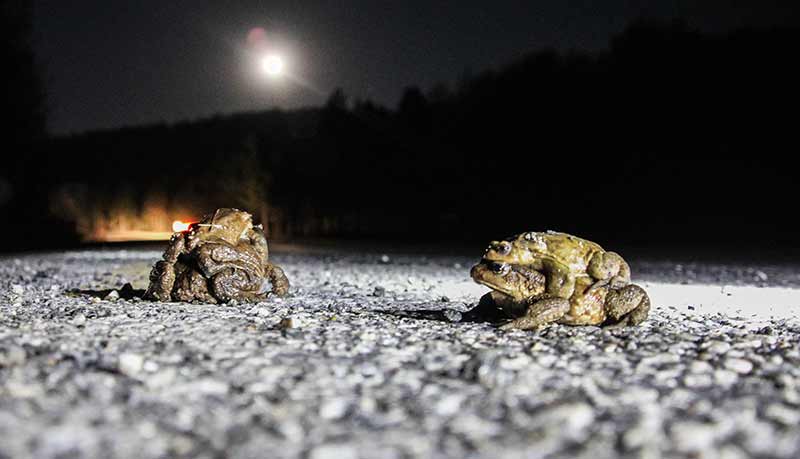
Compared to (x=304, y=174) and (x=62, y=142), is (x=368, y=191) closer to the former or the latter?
(x=304, y=174)

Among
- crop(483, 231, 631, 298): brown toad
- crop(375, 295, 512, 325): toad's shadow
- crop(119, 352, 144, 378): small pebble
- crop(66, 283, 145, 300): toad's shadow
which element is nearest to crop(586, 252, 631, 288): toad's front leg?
crop(483, 231, 631, 298): brown toad

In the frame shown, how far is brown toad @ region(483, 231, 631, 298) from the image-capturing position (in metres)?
5.98

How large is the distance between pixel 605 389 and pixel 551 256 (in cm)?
215

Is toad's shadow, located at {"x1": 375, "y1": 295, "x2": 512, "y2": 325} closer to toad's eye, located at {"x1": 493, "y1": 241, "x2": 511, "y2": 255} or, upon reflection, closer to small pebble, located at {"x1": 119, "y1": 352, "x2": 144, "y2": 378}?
toad's eye, located at {"x1": 493, "y1": 241, "x2": 511, "y2": 255}

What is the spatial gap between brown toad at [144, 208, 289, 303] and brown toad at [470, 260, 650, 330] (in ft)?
10.6

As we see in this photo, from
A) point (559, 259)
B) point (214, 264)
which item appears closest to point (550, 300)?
point (559, 259)

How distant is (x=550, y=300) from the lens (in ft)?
19.4

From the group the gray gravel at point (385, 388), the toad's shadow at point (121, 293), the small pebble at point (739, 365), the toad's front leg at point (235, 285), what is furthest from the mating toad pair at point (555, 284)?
the toad's shadow at point (121, 293)

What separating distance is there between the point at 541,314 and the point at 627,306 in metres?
0.90

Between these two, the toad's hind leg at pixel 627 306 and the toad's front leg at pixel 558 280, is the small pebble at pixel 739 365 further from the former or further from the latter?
the toad's front leg at pixel 558 280

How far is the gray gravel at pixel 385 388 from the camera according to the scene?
3107 mm

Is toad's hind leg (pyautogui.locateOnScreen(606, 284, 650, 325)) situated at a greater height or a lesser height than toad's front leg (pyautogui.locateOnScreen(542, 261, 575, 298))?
lesser

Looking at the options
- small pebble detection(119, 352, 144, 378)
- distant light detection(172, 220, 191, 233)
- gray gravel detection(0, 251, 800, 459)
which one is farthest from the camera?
distant light detection(172, 220, 191, 233)

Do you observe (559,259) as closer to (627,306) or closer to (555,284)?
(555,284)
